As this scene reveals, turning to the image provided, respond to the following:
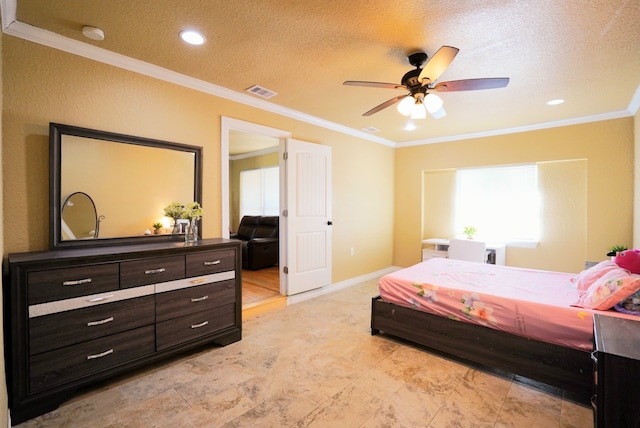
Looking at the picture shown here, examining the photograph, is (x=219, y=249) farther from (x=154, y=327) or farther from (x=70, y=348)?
(x=70, y=348)

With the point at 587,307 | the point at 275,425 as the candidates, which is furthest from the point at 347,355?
the point at 587,307

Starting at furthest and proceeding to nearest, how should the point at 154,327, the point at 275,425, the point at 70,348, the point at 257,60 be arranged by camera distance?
the point at 257,60 → the point at 154,327 → the point at 70,348 → the point at 275,425

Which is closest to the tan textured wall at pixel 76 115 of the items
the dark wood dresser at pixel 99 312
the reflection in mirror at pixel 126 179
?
the reflection in mirror at pixel 126 179

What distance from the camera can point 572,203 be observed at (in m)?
4.08

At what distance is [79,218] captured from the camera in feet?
7.43

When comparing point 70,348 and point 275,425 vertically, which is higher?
point 70,348

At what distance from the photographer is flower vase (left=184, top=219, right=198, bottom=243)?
2738 mm

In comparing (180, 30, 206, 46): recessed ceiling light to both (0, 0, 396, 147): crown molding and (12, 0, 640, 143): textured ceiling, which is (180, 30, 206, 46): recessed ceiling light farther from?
(0, 0, 396, 147): crown molding

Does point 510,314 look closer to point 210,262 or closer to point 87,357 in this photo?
point 210,262

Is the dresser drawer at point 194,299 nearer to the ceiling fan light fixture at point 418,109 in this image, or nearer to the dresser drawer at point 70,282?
the dresser drawer at point 70,282

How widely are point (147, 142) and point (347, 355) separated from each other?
8.70 feet

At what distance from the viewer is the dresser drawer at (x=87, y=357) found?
177 centimetres

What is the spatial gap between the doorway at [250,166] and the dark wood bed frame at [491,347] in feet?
5.31

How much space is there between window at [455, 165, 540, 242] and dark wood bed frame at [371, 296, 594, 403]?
9.65 feet
